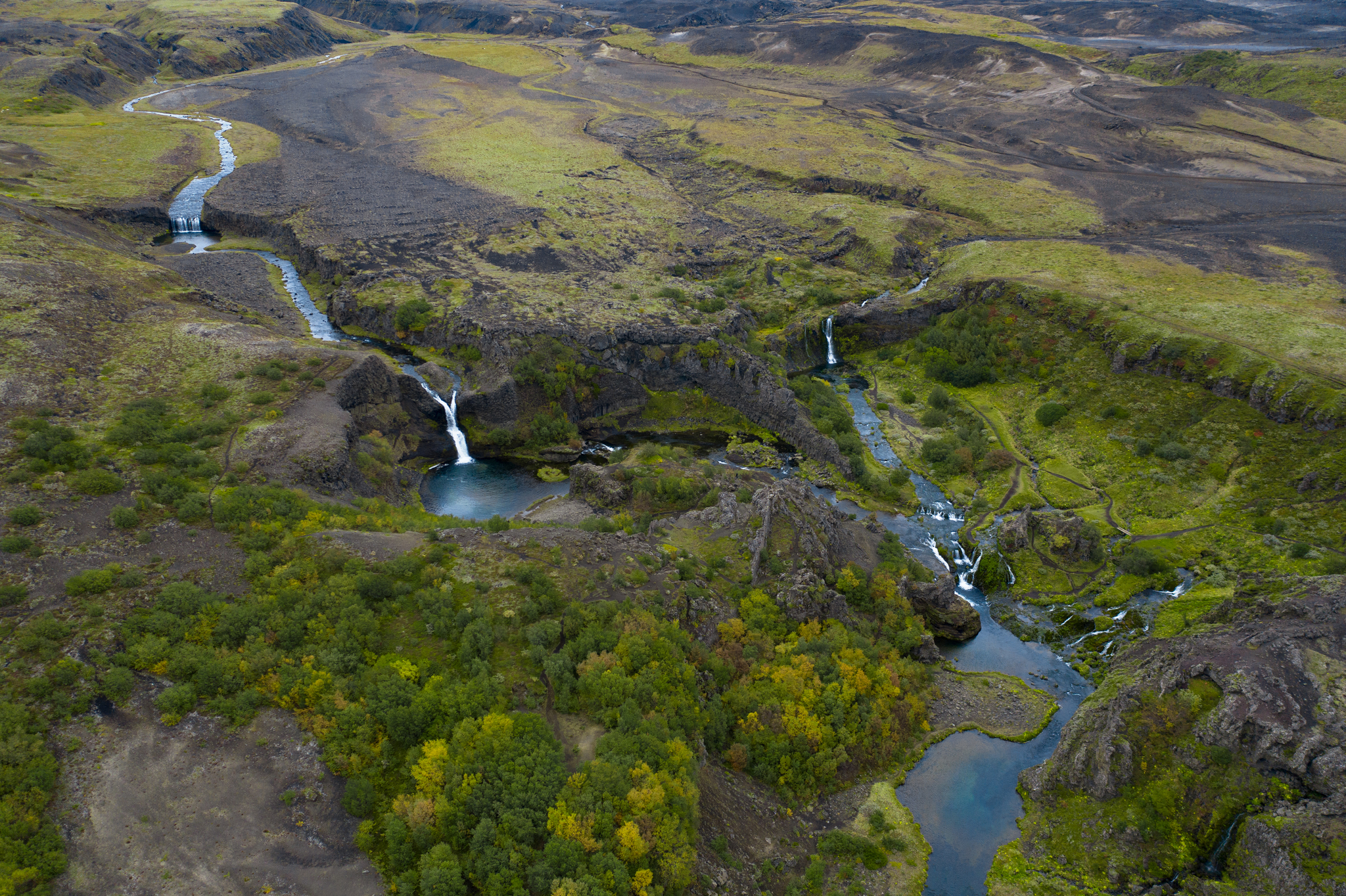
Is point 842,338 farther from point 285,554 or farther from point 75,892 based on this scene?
point 75,892

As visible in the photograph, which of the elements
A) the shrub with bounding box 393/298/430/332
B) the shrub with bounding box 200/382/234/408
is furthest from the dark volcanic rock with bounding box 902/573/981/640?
the shrub with bounding box 393/298/430/332

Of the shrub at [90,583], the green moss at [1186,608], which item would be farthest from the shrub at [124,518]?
the green moss at [1186,608]

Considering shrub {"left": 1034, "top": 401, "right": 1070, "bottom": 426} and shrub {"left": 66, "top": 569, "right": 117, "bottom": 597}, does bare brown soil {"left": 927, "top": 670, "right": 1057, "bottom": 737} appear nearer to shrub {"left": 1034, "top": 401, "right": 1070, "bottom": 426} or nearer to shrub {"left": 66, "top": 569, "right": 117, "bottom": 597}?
shrub {"left": 1034, "top": 401, "right": 1070, "bottom": 426}

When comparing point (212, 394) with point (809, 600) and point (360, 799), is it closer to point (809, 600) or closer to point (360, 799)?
point (360, 799)

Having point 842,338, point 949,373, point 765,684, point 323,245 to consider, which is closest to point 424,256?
point 323,245

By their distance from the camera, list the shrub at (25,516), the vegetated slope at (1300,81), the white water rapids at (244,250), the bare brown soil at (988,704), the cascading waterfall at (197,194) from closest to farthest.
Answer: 1. the shrub at (25,516)
2. the bare brown soil at (988,704)
3. the white water rapids at (244,250)
4. the cascading waterfall at (197,194)
5. the vegetated slope at (1300,81)

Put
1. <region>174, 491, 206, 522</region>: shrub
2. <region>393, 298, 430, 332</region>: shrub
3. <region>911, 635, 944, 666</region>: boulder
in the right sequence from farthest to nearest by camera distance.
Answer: <region>393, 298, 430, 332</region>: shrub < <region>911, 635, 944, 666</region>: boulder < <region>174, 491, 206, 522</region>: shrub

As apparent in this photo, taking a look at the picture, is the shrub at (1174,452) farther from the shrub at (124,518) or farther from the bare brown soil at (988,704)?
the shrub at (124,518)

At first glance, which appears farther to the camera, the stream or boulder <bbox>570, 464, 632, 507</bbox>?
boulder <bbox>570, 464, 632, 507</bbox>
